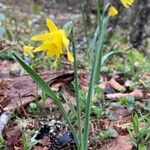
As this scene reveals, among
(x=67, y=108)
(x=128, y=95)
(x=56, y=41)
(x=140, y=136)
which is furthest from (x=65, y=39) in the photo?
(x=128, y=95)

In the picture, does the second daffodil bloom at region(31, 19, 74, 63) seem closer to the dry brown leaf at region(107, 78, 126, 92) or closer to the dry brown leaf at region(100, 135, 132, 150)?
the dry brown leaf at region(100, 135, 132, 150)

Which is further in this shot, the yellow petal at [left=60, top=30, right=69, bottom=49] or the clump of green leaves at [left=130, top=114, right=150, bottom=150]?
the clump of green leaves at [left=130, top=114, right=150, bottom=150]

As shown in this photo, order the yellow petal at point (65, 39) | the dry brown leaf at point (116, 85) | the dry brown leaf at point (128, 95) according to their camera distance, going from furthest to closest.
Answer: the dry brown leaf at point (116, 85), the dry brown leaf at point (128, 95), the yellow petal at point (65, 39)

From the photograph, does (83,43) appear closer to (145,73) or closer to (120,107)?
(145,73)

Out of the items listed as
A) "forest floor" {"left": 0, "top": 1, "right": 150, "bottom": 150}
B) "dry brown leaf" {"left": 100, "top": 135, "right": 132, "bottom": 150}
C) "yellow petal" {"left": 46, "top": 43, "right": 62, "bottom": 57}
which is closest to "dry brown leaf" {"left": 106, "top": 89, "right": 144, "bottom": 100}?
"forest floor" {"left": 0, "top": 1, "right": 150, "bottom": 150}

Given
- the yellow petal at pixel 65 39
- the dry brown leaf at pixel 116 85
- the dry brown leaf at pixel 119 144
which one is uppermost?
the yellow petal at pixel 65 39

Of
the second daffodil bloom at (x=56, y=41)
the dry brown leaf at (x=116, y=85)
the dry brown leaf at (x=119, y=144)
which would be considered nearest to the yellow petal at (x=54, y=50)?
the second daffodil bloom at (x=56, y=41)

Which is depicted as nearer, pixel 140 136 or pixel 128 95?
pixel 140 136

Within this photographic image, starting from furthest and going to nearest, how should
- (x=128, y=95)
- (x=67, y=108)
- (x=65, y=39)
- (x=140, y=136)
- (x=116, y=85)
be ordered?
(x=116, y=85) < (x=128, y=95) < (x=67, y=108) < (x=140, y=136) < (x=65, y=39)

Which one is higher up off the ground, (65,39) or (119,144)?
(65,39)

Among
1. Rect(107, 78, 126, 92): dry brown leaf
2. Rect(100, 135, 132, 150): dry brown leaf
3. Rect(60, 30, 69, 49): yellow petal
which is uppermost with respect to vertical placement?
Rect(60, 30, 69, 49): yellow petal

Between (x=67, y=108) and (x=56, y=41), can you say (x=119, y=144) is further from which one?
(x=56, y=41)

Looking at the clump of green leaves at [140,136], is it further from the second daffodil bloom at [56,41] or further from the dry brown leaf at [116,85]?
the dry brown leaf at [116,85]
